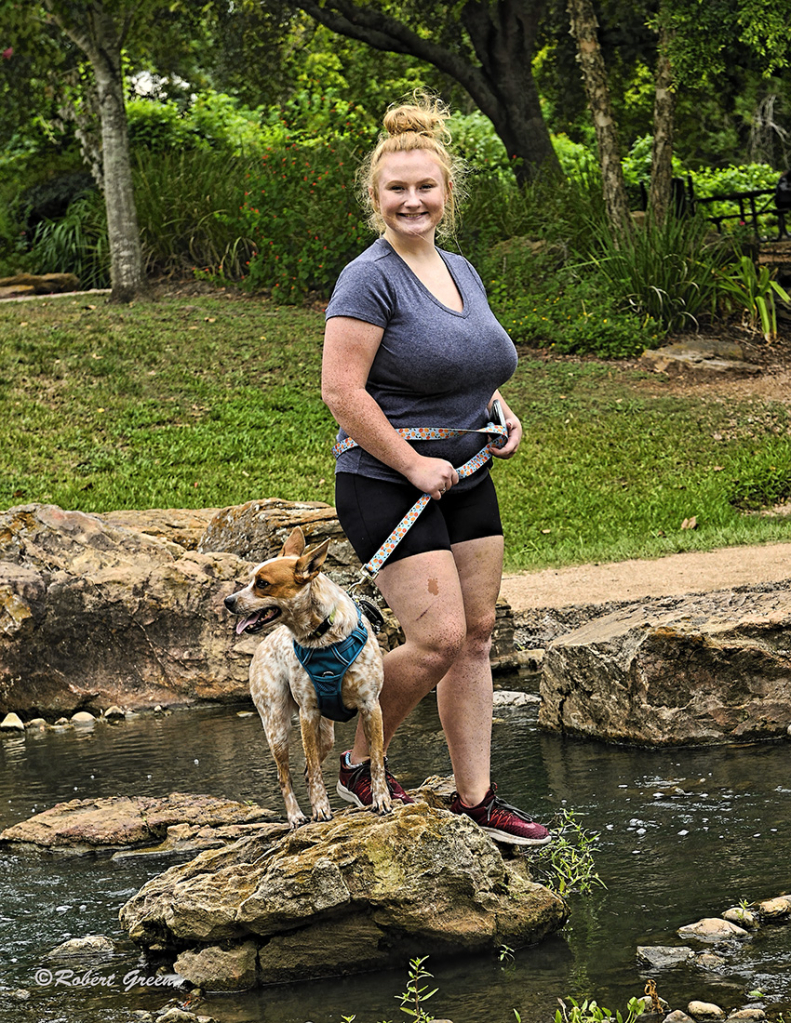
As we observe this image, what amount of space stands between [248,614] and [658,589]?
17.7ft

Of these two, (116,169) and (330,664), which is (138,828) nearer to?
(330,664)

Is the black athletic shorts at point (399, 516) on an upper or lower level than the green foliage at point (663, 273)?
lower

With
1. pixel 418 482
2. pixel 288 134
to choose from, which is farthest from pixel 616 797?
pixel 288 134

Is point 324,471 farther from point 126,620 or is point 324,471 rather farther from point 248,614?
point 248,614

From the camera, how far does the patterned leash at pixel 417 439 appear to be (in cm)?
362

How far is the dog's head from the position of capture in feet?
11.2

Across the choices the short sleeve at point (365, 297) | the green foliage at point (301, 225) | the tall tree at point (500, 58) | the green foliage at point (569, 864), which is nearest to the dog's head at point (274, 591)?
the short sleeve at point (365, 297)

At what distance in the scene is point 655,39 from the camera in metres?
23.2

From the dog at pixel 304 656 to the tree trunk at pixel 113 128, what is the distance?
15064 millimetres

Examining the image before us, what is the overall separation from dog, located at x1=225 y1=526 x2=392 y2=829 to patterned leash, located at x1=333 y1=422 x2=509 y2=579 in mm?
148

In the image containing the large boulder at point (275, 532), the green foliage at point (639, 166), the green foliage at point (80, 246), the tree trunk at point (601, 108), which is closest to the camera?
the large boulder at point (275, 532)

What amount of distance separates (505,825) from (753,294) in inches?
605

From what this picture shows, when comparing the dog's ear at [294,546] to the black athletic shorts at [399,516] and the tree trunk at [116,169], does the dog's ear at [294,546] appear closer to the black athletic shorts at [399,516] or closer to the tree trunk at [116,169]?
the black athletic shorts at [399,516]

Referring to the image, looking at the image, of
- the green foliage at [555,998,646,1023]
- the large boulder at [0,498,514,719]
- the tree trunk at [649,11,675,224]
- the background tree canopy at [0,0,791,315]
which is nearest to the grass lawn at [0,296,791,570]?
the background tree canopy at [0,0,791,315]
